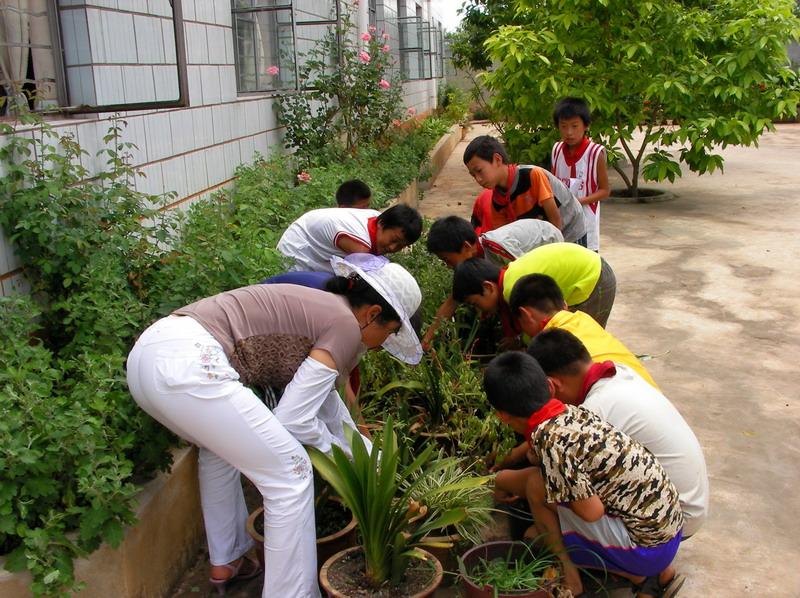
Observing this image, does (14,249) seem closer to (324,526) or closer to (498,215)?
(324,526)

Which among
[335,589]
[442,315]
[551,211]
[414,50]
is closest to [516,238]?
[551,211]

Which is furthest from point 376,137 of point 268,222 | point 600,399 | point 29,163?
point 600,399

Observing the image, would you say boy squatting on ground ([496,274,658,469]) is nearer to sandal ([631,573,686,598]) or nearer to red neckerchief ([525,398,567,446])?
red neckerchief ([525,398,567,446])

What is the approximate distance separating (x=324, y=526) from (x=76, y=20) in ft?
8.41

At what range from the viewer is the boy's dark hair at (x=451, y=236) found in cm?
399

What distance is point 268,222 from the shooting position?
5141 millimetres

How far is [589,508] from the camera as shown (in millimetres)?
2520

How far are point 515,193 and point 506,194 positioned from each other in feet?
0.16

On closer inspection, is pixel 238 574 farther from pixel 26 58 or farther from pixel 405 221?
pixel 26 58

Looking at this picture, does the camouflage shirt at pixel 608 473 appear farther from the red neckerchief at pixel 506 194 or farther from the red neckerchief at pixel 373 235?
the red neckerchief at pixel 506 194

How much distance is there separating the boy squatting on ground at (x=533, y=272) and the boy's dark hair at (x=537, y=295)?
0.10 metres

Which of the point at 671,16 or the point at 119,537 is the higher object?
the point at 671,16

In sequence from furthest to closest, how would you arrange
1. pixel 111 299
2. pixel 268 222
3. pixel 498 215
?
pixel 268 222 → pixel 498 215 → pixel 111 299

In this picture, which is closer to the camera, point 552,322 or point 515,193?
point 552,322
